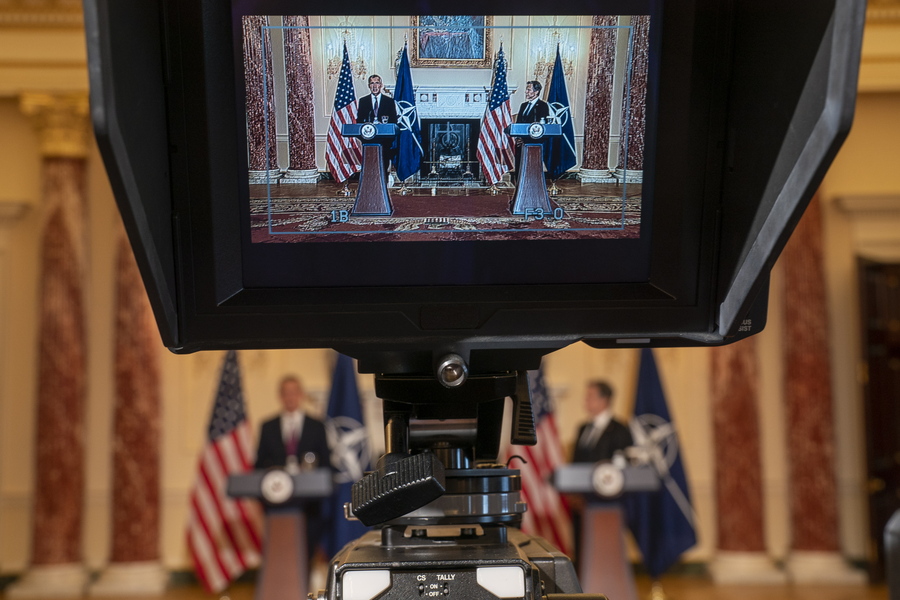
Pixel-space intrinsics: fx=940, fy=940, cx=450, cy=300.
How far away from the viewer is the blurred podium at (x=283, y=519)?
6074mm

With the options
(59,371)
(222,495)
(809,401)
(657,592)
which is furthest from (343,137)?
(809,401)

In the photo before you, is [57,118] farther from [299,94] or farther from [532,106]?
[532,106]

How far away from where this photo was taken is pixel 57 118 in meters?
7.19

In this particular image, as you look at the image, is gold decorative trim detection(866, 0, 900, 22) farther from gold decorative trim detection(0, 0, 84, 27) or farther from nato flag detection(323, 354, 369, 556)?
gold decorative trim detection(0, 0, 84, 27)

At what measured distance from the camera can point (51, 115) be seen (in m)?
7.19

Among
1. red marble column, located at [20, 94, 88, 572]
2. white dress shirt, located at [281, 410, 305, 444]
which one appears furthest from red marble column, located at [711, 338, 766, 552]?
red marble column, located at [20, 94, 88, 572]

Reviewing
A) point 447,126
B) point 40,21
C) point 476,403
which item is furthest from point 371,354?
point 40,21

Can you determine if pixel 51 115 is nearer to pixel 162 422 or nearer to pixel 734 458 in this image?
pixel 162 422

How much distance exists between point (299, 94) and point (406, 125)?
5.7 inches

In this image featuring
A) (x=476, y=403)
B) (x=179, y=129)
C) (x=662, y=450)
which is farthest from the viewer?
(x=662, y=450)

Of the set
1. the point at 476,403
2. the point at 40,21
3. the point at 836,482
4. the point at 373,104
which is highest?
Answer: the point at 40,21

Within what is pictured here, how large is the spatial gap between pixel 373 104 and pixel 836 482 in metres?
6.94

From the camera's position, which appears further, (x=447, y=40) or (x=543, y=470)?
(x=543, y=470)

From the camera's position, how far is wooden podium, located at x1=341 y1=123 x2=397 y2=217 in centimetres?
122
